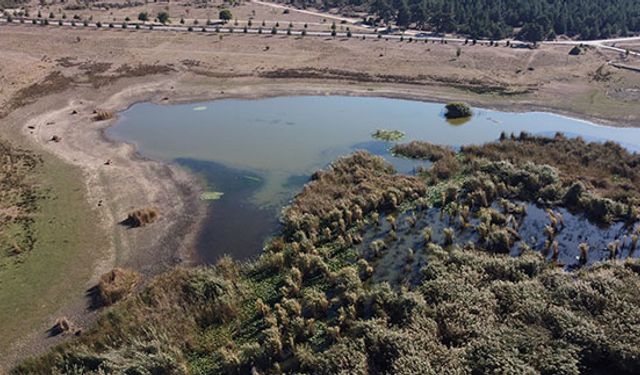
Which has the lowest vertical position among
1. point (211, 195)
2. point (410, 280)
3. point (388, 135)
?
point (410, 280)

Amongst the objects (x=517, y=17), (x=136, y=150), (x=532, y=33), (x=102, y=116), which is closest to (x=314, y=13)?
(x=517, y=17)

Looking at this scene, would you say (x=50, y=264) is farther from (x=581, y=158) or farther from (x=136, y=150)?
(x=581, y=158)

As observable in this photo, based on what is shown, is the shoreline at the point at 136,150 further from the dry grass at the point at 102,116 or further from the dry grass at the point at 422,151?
the dry grass at the point at 422,151

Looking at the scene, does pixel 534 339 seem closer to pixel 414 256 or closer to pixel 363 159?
pixel 414 256

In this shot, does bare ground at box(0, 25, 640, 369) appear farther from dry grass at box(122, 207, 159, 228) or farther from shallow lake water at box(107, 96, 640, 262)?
shallow lake water at box(107, 96, 640, 262)

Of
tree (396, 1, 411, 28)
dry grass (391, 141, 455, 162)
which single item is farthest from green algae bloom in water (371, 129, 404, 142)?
tree (396, 1, 411, 28)

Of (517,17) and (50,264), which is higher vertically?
(517,17)

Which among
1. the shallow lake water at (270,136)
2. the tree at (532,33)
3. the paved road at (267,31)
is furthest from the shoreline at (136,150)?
the tree at (532,33)
